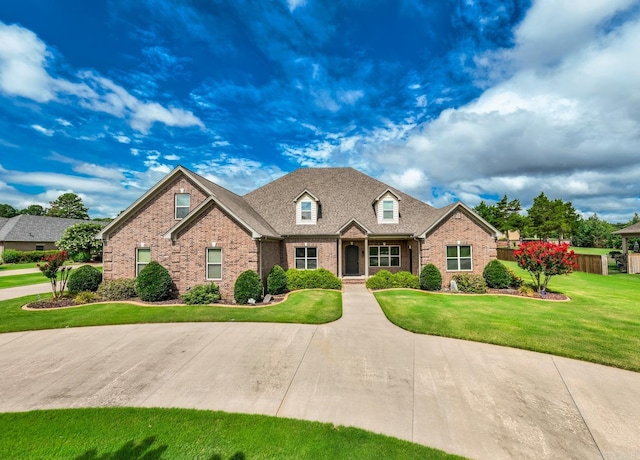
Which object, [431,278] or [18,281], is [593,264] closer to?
[431,278]

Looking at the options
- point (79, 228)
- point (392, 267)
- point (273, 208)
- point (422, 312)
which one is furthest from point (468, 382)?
point (79, 228)

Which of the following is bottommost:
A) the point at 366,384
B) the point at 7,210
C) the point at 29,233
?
the point at 366,384

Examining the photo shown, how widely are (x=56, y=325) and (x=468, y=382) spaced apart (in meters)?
13.3

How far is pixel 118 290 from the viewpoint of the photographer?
14797 millimetres

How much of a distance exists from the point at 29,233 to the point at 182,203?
42.6 meters

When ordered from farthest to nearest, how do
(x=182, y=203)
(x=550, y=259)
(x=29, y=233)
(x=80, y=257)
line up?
1. (x=29, y=233)
2. (x=80, y=257)
3. (x=182, y=203)
4. (x=550, y=259)

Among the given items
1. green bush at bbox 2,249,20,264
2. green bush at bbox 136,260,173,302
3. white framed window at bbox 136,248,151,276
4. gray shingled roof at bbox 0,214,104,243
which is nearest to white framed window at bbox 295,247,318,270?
green bush at bbox 136,260,173,302

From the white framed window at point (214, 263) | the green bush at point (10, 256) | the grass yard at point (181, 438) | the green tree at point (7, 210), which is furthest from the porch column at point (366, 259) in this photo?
the green tree at point (7, 210)

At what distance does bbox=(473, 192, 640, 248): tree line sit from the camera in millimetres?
47938

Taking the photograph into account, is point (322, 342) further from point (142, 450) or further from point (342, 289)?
point (342, 289)

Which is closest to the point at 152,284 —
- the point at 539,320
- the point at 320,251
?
the point at 320,251

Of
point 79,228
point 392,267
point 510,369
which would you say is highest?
point 79,228

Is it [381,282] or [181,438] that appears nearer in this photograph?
[181,438]

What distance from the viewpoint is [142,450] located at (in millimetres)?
3996
